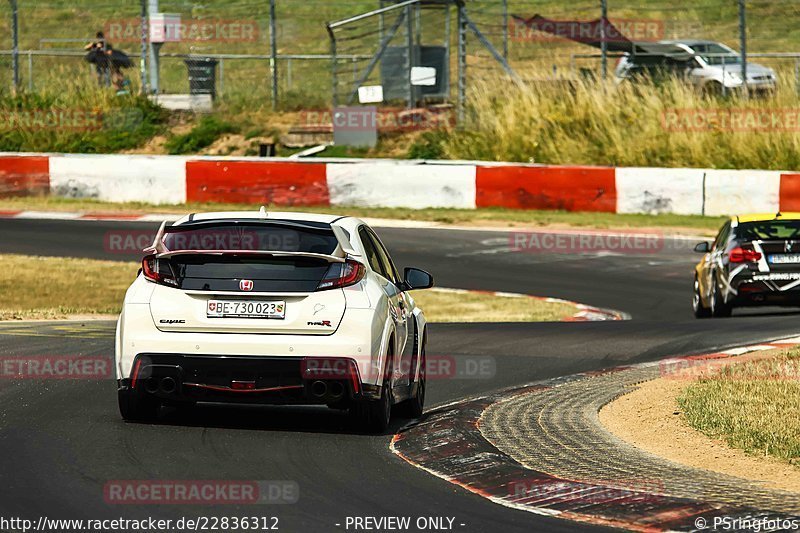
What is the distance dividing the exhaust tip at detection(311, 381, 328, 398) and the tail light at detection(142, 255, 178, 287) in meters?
Answer: 1.05

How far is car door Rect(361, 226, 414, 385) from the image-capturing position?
31.9ft

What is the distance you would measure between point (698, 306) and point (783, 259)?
1391 mm

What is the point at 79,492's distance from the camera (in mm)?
7203

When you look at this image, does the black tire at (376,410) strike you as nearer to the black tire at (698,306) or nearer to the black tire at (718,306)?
the black tire at (718,306)

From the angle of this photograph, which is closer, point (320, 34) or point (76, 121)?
A: point (76, 121)

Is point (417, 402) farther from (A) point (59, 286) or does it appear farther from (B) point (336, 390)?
(A) point (59, 286)

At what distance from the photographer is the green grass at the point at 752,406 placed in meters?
8.86

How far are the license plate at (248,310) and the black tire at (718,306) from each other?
1104 centimetres

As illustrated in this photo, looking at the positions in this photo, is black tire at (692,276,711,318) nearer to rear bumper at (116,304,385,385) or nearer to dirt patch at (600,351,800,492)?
dirt patch at (600,351,800,492)

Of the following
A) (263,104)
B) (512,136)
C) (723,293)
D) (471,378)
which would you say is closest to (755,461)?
(471,378)

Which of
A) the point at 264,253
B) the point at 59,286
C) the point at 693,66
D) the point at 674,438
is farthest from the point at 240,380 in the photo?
the point at 693,66

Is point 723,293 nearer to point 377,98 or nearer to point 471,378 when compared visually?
point 471,378

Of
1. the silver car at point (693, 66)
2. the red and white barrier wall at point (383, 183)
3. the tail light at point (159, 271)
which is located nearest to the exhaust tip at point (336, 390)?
the tail light at point (159, 271)

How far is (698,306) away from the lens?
64.0 feet
